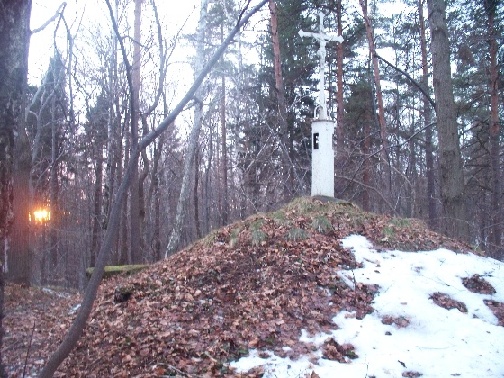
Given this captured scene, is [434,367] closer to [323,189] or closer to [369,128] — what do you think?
[323,189]

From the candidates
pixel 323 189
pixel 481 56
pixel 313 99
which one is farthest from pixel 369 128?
pixel 323 189

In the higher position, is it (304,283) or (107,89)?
(107,89)

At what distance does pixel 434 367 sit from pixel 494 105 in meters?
11.4

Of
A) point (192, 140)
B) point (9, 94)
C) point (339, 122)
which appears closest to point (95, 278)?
point (9, 94)

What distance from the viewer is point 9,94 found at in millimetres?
2449

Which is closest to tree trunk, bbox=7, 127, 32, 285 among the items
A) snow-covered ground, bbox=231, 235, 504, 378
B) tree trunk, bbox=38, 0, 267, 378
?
snow-covered ground, bbox=231, 235, 504, 378

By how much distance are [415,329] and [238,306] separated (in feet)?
6.64

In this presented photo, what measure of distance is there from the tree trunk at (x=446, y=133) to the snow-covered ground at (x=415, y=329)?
1056 mm

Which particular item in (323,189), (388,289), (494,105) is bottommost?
(388,289)

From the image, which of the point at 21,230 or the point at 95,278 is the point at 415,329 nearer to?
the point at 95,278

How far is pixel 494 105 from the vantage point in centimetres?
1297

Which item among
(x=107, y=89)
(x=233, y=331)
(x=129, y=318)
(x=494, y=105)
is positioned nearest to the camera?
(x=233, y=331)

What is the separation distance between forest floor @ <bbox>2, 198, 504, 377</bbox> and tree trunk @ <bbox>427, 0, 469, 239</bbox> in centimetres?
54

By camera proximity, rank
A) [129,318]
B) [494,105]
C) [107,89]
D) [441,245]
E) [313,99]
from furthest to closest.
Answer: [313,99]
[494,105]
[107,89]
[441,245]
[129,318]
